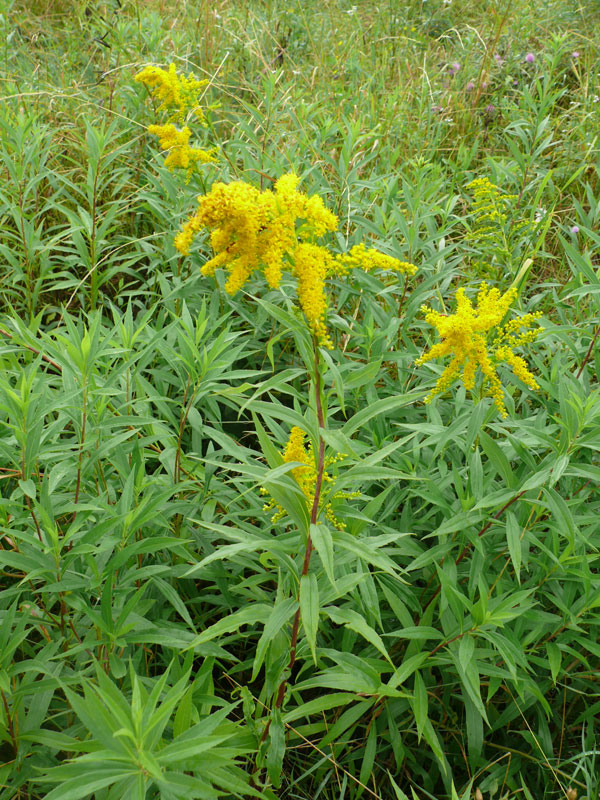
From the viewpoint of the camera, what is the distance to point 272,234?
4.26 ft

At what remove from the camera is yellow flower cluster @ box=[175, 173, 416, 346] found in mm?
1263

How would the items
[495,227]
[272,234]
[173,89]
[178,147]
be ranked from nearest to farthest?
1. [272,234]
2. [178,147]
3. [173,89]
4. [495,227]

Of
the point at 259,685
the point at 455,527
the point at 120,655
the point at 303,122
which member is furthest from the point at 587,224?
the point at 120,655

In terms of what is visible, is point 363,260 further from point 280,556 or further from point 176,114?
point 176,114

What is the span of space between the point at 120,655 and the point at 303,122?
3.06 m

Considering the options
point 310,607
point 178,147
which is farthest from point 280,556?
point 178,147

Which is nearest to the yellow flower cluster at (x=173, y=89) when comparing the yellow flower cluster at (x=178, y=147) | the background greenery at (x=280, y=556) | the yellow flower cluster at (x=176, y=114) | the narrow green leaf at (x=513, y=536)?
the yellow flower cluster at (x=176, y=114)

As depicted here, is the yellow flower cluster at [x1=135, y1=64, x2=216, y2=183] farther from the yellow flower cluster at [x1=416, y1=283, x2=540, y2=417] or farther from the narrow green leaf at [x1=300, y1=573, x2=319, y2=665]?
the narrow green leaf at [x1=300, y1=573, x2=319, y2=665]

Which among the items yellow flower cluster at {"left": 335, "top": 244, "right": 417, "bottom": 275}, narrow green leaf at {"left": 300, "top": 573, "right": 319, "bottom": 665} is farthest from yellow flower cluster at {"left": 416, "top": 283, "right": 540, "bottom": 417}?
narrow green leaf at {"left": 300, "top": 573, "right": 319, "bottom": 665}

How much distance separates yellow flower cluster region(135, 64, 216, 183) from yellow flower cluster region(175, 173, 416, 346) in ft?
4.24

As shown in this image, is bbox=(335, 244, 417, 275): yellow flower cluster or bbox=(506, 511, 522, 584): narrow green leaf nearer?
bbox=(335, 244, 417, 275): yellow flower cluster

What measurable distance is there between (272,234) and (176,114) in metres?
1.72

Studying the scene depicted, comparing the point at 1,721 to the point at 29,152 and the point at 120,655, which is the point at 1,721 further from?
the point at 29,152

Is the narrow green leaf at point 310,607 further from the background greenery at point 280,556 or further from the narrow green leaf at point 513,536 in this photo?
the narrow green leaf at point 513,536
